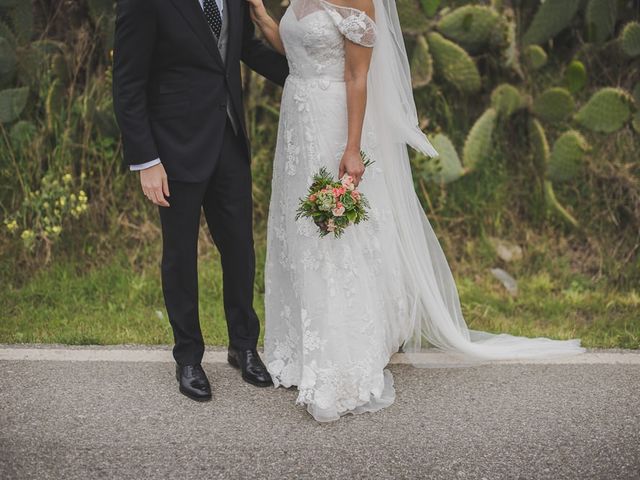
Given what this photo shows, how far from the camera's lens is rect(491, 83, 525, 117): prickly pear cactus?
5.96m

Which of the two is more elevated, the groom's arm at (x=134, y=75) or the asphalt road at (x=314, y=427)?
the groom's arm at (x=134, y=75)

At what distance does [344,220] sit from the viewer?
3.45 metres

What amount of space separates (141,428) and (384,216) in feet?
4.66

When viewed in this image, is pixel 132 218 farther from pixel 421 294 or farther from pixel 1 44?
pixel 421 294

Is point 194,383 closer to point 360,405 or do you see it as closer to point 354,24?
point 360,405

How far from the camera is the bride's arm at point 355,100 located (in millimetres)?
3492

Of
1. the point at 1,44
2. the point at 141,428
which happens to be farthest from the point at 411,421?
the point at 1,44

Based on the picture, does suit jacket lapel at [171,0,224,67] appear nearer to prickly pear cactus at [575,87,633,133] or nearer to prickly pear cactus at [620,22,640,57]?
prickly pear cactus at [575,87,633,133]

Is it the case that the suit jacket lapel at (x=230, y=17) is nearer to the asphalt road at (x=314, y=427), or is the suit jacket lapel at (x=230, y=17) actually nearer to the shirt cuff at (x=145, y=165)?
the shirt cuff at (x=145, y=165)

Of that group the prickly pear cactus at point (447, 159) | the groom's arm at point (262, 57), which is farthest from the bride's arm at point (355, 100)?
the prickly pear cactus at point (447, 159)

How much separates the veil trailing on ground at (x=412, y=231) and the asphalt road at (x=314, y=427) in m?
0.14

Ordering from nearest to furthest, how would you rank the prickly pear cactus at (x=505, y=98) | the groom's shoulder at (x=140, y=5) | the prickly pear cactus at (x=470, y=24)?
the groom's shoulder at (x=140, y=5) → the prickly pear cactus at (x=470, y=24) → the prickly pear cactus at (x=505, y=98)

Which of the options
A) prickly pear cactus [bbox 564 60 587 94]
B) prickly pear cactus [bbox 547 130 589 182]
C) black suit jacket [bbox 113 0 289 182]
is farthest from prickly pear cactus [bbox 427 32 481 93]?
black suit jacket [bbox 113 0 289 182]

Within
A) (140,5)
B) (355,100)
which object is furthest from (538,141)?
(140,5)
